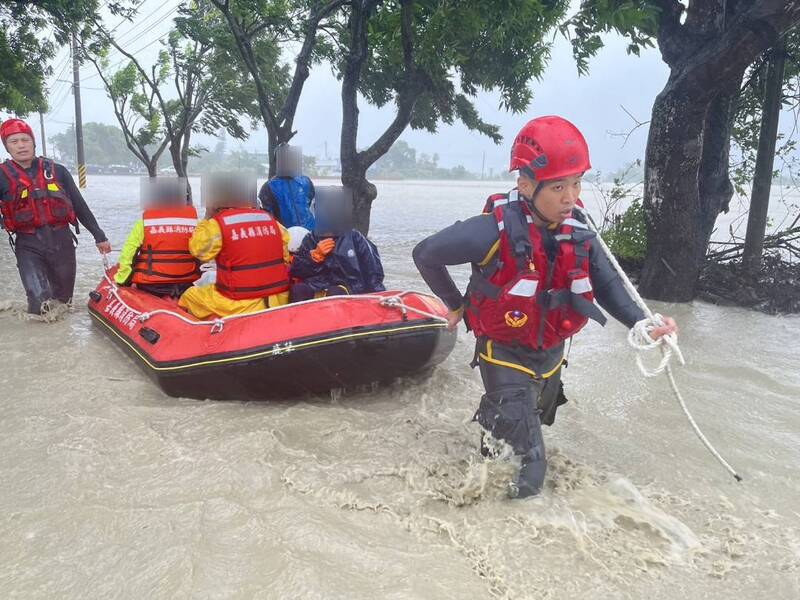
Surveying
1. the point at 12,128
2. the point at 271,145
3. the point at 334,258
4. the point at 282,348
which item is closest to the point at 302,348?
the point at 282,348

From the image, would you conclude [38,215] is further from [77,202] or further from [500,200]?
[500,200]

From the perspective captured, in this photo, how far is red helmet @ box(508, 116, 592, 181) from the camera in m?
2.29

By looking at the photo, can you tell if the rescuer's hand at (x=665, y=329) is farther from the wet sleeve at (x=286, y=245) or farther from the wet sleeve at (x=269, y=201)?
the wet sleeve at (x=269, y=201)

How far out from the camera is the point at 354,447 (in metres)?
3.24

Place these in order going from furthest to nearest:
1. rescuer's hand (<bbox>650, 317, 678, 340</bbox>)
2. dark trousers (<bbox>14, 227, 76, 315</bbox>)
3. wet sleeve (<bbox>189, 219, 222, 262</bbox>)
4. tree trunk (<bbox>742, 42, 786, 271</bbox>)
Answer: tree trunk (<bbox>742, 42, 786, 271</bbox>) < dark trousers (<bbox>14, 227, 76, 315</bbox>) < wet sleeve (<bbox>189, 219, 222, 262</bbox>) < rescuer's hand (<bbox>650, 317, 678, 340</bbox>)

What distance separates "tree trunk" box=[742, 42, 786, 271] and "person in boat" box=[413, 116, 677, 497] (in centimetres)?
570

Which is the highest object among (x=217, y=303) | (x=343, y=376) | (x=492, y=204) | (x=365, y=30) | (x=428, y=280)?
(x=365, y=30)

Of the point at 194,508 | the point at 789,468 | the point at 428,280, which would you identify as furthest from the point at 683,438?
the point at 194,508

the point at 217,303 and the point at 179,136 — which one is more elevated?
the point at 179,136

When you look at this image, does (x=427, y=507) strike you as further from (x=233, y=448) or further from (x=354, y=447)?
(x=233, y=448)

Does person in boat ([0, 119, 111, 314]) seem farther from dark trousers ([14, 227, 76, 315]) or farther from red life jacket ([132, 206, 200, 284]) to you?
red life jacket ([132, 206, 200, 284])

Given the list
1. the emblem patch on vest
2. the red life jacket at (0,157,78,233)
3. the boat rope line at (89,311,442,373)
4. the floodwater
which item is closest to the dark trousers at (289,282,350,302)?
the boat rope line at (89,311,442,373)

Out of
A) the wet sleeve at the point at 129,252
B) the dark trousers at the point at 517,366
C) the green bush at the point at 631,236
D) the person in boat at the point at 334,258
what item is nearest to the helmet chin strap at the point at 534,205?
the dark trousers at the point at 517,366

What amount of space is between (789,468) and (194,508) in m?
2.86
